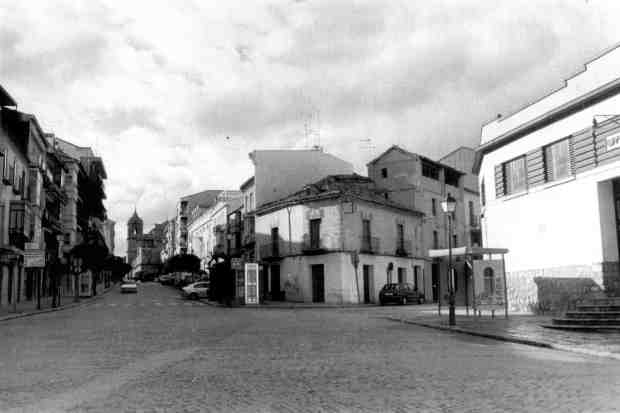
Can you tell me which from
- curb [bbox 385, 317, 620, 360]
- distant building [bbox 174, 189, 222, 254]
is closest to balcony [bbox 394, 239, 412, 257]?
curb [bbox 385, 317, 620, 360]

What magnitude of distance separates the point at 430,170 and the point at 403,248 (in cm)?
802

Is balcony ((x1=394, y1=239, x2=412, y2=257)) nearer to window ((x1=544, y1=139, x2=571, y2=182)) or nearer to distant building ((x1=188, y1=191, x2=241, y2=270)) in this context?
distant building ((x1=188, y1=191, x2=241, y2=270))

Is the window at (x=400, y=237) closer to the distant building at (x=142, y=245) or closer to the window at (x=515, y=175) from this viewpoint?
the window at (x=515, y=175)

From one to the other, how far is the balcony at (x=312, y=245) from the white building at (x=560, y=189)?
55.8ft

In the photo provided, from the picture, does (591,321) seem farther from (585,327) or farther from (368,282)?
(368,282)

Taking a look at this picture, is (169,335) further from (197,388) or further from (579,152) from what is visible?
(579,152)

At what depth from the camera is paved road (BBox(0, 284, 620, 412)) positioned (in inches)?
274

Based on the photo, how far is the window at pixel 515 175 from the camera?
23.2m

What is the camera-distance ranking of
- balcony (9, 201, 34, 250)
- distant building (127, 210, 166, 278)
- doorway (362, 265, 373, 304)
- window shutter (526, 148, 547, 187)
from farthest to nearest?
distant building (127, 210, 166, 278), doorway (362, 265, 373, 304), balcony (9, 201, 34, 250), window shutter (526, 148, 547, 187)

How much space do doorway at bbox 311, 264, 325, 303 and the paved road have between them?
2615 centimetres

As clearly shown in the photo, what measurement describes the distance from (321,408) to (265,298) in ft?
128

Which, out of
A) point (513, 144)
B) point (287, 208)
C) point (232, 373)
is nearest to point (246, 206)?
point (287, 208)

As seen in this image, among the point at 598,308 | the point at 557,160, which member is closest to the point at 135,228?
the point at 557,160

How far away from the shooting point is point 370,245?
4228 centimetres
